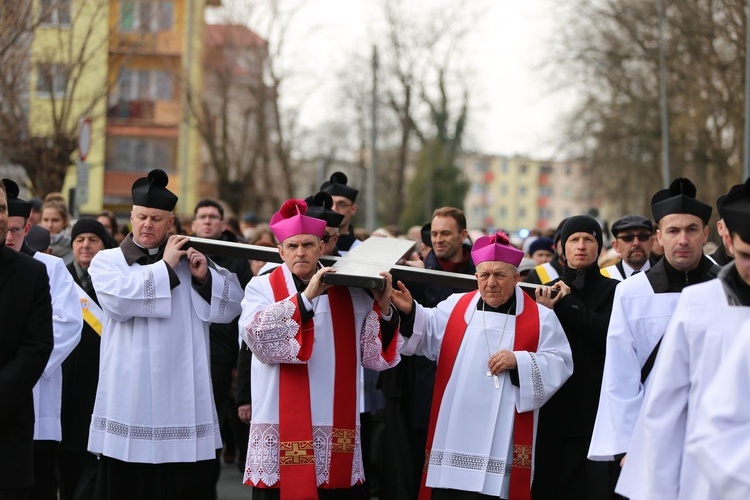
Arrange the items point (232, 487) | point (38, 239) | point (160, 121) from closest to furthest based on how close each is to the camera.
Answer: point (38, 239), point (232, 487), point (160, 121)

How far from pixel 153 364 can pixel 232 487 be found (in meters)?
3.61

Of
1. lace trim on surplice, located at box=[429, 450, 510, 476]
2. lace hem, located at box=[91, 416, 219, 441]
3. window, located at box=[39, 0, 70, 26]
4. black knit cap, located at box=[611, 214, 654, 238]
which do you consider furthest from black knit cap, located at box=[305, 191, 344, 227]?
window, located at box=[39, 0, 70, 26]

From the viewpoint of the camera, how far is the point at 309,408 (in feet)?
23.2

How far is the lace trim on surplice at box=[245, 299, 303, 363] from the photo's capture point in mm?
6844

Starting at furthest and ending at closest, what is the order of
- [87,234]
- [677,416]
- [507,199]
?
1. [507,199]
2. [87,234]
3. [677,416]

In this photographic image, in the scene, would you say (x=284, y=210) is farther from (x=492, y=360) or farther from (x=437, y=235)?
(x=437, y=235)

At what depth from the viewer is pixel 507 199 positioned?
4968 inches

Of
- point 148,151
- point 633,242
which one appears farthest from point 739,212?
point 148,151

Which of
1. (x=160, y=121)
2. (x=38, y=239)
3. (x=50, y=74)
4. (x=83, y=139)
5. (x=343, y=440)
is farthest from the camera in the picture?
(x=160, y=121)

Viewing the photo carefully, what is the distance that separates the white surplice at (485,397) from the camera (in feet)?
24.2

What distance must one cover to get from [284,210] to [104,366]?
5.04 ft

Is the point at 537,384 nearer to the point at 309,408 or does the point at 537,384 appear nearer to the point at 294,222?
the point at 309,408

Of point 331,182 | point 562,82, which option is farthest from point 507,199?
point 331,182

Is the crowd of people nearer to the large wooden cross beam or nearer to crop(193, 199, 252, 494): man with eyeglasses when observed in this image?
the large wooden cross beam
